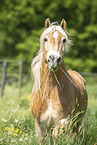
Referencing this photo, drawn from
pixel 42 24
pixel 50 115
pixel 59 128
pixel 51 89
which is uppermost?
pixel 42 24

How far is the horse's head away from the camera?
2715 mm

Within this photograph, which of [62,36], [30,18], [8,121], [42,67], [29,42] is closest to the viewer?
[62,36]

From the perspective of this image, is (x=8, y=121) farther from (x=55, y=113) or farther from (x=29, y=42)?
(x=29, y=42)

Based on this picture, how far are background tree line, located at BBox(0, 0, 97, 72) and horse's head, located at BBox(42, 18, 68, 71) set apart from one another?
42.2 feet

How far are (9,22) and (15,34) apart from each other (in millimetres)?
1105

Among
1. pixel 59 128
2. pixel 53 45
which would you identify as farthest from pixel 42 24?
pixel 59 128

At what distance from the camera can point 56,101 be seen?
10.1 ft

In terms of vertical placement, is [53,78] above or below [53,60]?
below

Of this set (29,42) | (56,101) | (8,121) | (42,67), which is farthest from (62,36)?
(29,42)

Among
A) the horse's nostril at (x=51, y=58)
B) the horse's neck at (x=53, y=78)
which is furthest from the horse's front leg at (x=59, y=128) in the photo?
the horse's nostril at (x=51, y=58)

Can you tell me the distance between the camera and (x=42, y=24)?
59.5 feet

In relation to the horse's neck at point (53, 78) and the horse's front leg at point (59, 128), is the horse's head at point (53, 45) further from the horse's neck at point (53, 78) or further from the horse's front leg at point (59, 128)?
the horse's front leg at point (59, 128)

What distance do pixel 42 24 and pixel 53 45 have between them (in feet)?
51.6

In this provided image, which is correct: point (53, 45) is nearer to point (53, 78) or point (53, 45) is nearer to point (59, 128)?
point (53, 78)
